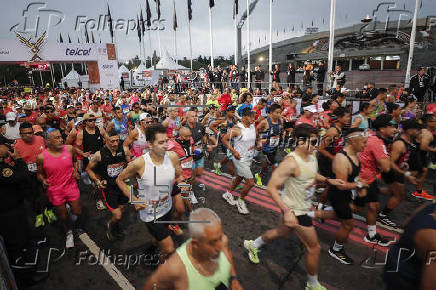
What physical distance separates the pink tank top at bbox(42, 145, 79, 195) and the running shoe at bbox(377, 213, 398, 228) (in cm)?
555

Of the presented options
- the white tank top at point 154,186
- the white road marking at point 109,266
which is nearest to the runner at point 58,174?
the white road marking at point 109,266

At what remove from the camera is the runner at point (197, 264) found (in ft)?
6.21

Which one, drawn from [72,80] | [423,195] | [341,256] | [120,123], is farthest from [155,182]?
[72,80]

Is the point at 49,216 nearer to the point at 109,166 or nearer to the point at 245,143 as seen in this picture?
the point at 109,166

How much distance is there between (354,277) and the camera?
3443 mm

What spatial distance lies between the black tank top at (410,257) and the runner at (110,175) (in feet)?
12.2

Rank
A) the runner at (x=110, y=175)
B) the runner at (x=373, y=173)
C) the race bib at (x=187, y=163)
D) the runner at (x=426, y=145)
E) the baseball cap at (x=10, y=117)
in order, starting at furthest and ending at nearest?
the baseball cap at (x=10, y=117) < the runner at (x=426, y=145) < the race bib at (x=187, y=163) < the runner at (x=110, y=175) < the runner at (x=373, y=173)

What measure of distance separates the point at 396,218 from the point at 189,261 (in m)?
4.64

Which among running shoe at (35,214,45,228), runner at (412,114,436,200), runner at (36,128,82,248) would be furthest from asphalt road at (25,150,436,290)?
runner at (36,128,82,248)

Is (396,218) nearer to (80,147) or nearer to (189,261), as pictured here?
(189,261)

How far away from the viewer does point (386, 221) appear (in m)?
4.64

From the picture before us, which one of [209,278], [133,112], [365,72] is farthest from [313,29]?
[209,278]

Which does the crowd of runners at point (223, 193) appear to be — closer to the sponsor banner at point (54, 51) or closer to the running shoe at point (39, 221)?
the running shoe at point (39, 221)

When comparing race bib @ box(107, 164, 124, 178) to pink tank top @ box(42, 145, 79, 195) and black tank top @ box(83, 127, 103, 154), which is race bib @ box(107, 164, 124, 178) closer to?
pink tank top @ box(42, 145, 79, 195)
